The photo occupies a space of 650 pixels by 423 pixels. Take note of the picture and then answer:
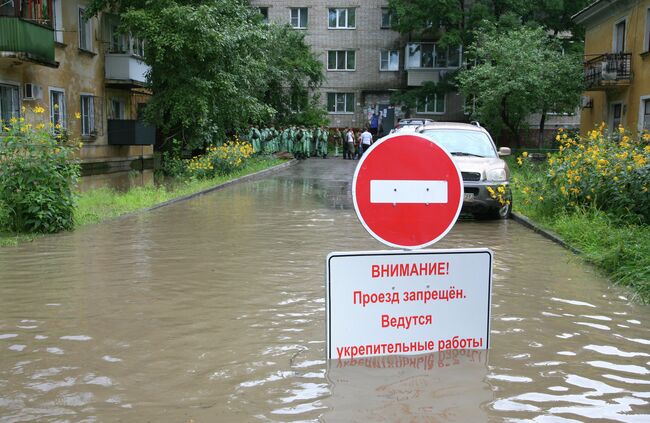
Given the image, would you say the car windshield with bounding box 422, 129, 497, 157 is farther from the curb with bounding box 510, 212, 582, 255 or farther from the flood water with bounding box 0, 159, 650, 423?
the flood water with bounding box 0, 159, 650, 423

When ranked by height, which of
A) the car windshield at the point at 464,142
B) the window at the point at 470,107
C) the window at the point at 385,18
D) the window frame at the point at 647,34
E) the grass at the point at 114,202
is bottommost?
the grass at the point at 114,202

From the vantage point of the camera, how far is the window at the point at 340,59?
47.6 meters

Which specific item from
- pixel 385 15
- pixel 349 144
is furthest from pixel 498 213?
pixel 385 15

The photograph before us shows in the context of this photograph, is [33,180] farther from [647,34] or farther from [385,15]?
[385,15]

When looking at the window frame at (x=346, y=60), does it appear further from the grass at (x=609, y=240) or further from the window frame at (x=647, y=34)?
the grass at (x=609, y=240)

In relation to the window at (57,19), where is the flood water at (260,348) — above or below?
below

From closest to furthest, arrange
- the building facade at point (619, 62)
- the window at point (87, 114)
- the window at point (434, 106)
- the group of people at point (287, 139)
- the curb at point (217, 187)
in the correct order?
the curb at point (217, 187)
the building facade at point (619, 62)
the window at point (87, 114)
the group of people at point (287, 139)
the window at point (434, 106)

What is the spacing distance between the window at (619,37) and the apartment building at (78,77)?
62.5 feet

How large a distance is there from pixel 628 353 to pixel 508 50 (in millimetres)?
27632

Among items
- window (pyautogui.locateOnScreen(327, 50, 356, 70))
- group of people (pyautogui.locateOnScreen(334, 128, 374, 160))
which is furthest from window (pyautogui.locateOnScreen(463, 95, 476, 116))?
window (pyautogui.locateOnScreen(327, 50, 356, 70))

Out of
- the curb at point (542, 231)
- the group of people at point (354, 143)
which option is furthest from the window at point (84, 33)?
the curb at point (542, 231)

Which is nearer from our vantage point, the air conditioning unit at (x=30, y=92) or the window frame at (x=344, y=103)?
the air conditioning unit at (x=30, y=92)

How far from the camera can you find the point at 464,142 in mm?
14062

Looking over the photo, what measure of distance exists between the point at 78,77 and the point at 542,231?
20345mm
